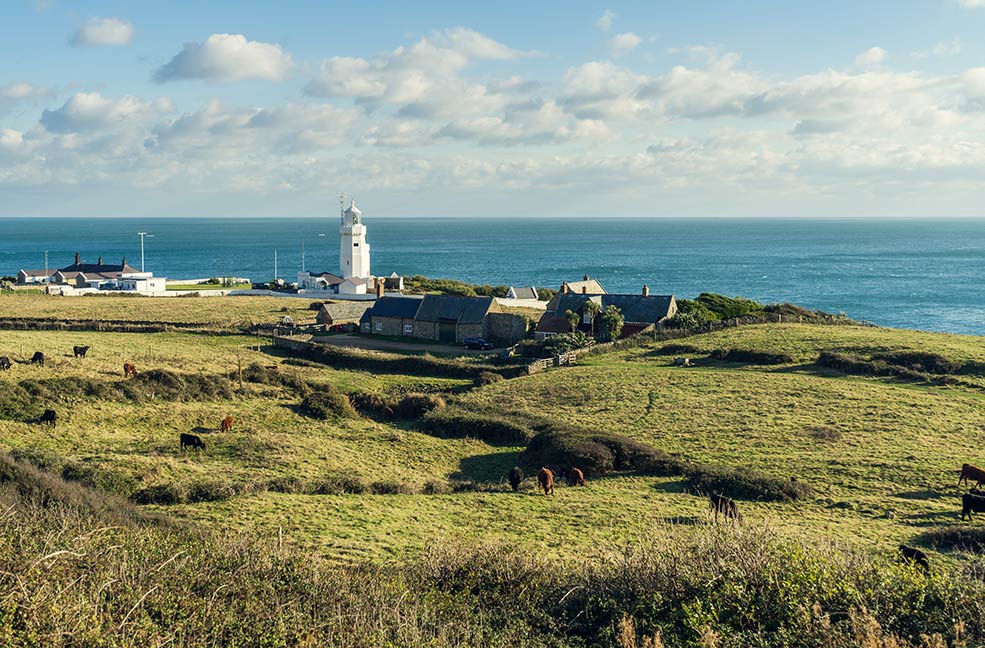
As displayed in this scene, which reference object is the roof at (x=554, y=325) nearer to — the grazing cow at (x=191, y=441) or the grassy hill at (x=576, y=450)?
the grassy hill at (x=576, y=450)

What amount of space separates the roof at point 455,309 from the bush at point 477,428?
83.2 feet

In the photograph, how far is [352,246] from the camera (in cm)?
10362

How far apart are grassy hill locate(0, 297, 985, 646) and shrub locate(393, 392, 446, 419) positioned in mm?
1051

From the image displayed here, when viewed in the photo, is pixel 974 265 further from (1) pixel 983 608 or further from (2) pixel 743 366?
(1) pixel 983 608

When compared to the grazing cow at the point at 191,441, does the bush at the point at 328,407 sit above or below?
below

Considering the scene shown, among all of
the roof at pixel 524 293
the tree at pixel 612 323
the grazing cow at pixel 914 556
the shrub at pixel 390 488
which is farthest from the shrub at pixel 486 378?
the roof at pixel 524 293

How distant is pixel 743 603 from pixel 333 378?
121ft

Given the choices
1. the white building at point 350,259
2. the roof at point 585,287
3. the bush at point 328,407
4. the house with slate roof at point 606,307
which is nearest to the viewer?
the bush at point 328,407

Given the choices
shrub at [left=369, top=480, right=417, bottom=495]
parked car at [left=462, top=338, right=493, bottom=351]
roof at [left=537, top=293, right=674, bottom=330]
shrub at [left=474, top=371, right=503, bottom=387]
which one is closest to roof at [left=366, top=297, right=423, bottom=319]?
parked car at [left=462, top=338, right=493, bottom=351]

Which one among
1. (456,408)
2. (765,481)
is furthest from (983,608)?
(456,408)

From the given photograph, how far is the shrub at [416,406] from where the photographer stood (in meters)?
38.0

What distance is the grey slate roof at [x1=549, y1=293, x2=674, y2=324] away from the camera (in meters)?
61.9

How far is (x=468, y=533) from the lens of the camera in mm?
20078

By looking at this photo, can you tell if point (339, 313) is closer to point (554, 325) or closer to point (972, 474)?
point (554, 325)
